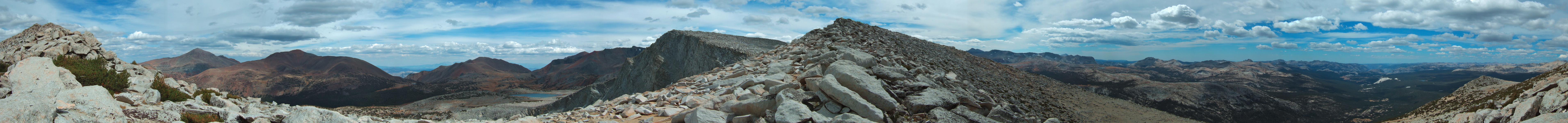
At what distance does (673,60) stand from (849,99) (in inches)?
1992

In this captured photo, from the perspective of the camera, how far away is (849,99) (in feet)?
25.0

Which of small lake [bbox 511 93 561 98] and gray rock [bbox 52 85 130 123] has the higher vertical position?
gray rock [bbox 52 85 130 123]

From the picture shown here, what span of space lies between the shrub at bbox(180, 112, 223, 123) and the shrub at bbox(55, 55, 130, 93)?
468 centimetres

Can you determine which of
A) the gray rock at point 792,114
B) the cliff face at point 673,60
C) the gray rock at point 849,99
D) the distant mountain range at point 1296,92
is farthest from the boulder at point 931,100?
the distant mountain range at point 1296,92

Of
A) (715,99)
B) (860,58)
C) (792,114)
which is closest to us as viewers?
(792,114)

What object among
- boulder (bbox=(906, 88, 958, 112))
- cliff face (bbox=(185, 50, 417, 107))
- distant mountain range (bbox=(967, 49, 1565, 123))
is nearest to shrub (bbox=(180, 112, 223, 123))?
boulder (bbox=(906, 88, 958, 112))

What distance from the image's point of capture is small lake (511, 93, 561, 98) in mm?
138250

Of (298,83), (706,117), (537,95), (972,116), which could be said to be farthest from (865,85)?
(298,83)

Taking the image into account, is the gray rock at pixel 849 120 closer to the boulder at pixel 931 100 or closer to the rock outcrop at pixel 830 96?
the rock outcrop at pixel 830 96

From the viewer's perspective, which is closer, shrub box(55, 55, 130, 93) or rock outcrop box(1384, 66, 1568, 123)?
rock outcrop box(1384, 66, 1568, 123)

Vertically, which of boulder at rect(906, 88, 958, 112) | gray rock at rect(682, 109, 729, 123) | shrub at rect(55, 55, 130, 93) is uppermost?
shrub at rect(55, 55, 130, 93)

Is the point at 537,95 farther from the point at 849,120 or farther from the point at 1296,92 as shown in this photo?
the point at 1296,92

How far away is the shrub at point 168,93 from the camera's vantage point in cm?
1233

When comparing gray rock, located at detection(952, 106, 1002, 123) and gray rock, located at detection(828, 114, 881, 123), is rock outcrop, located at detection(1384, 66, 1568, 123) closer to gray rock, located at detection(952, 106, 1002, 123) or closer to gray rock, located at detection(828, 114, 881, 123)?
gray rock, located at detection(952, 106, 1002, 123)
